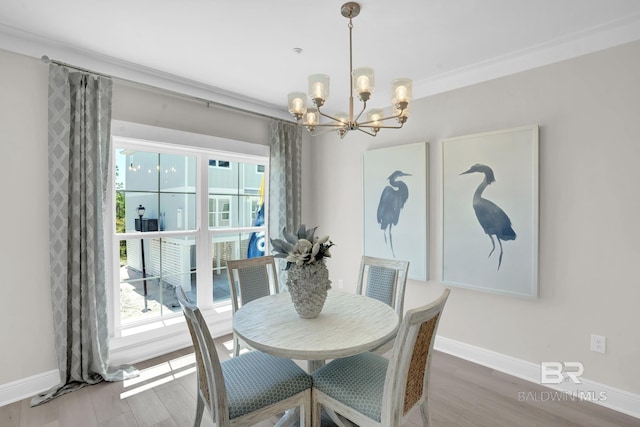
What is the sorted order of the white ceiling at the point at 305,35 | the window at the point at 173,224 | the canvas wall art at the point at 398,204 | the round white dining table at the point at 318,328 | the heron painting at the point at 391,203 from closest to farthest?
the round white dining table at the point at 318,328 < the white ceiling at the point at 305,35 < the window at the point at 173,224 < the canvas wall art at the point at 398,204 < the heron painting at the point at 391,203

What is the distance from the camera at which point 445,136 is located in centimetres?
305

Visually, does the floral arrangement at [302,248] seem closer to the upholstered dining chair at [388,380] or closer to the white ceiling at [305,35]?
the upholstered dining chair at [388,380]

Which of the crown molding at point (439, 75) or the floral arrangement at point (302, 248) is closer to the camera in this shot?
the floral arrangement at point (302, 248)

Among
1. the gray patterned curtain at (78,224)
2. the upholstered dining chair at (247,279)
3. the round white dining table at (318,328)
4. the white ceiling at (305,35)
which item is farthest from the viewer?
the upholstered dining chair at (247,279)

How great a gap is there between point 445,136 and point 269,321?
92.4 inches

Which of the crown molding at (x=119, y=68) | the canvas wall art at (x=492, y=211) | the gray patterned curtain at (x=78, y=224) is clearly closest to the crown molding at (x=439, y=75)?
the crown molding at (x=119, y=68)

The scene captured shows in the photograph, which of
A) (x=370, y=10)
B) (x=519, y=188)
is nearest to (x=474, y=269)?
(x=519, y=188)

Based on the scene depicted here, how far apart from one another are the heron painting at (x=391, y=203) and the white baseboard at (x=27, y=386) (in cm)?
309

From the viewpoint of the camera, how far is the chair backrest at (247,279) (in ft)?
8.21

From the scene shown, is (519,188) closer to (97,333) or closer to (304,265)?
(304,265)

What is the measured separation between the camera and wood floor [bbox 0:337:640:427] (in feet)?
6.77

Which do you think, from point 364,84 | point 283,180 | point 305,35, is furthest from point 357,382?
point 283,180

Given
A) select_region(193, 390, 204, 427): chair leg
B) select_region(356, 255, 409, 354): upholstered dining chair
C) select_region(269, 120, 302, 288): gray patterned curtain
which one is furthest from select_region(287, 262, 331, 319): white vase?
select_region(269, 120, 302, 288): gray patterned curtain

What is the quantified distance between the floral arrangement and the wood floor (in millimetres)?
1134
